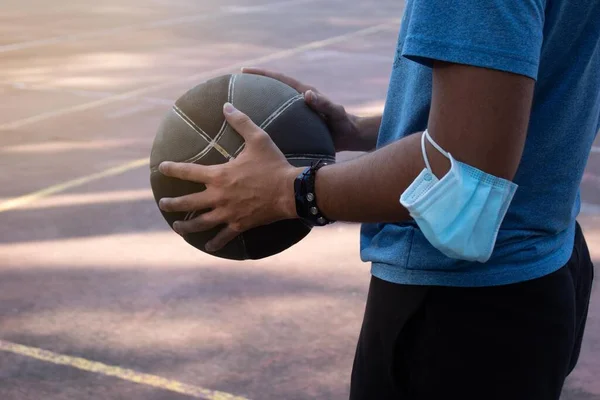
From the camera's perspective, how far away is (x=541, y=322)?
1.76 m

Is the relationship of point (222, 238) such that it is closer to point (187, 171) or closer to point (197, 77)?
point (187, 171)

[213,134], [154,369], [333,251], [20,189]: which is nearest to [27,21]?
[20,189]

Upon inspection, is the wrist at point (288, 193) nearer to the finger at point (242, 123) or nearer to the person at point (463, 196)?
the person at point (463, 196)

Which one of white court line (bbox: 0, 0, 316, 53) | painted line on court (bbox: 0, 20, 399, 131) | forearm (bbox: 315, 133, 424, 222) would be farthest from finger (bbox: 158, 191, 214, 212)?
white court line (bbox: 0, 0, 316, 53)

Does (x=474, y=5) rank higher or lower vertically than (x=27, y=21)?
higher

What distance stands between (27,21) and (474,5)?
15.3m

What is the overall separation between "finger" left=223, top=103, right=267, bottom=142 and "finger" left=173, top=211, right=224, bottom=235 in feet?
0.57

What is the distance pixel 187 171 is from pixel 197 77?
912 cm

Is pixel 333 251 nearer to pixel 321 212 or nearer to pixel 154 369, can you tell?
pixel 154 369

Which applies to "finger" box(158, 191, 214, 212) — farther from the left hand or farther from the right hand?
the right hand

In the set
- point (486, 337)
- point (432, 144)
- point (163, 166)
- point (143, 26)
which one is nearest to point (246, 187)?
point (163, 166)

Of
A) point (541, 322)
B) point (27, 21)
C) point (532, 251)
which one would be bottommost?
point (27, 21)

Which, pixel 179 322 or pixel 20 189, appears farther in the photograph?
pixel 20 189

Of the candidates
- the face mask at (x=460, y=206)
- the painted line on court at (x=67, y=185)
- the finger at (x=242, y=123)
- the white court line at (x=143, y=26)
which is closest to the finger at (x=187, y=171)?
the finger at (x=242, y=123)
